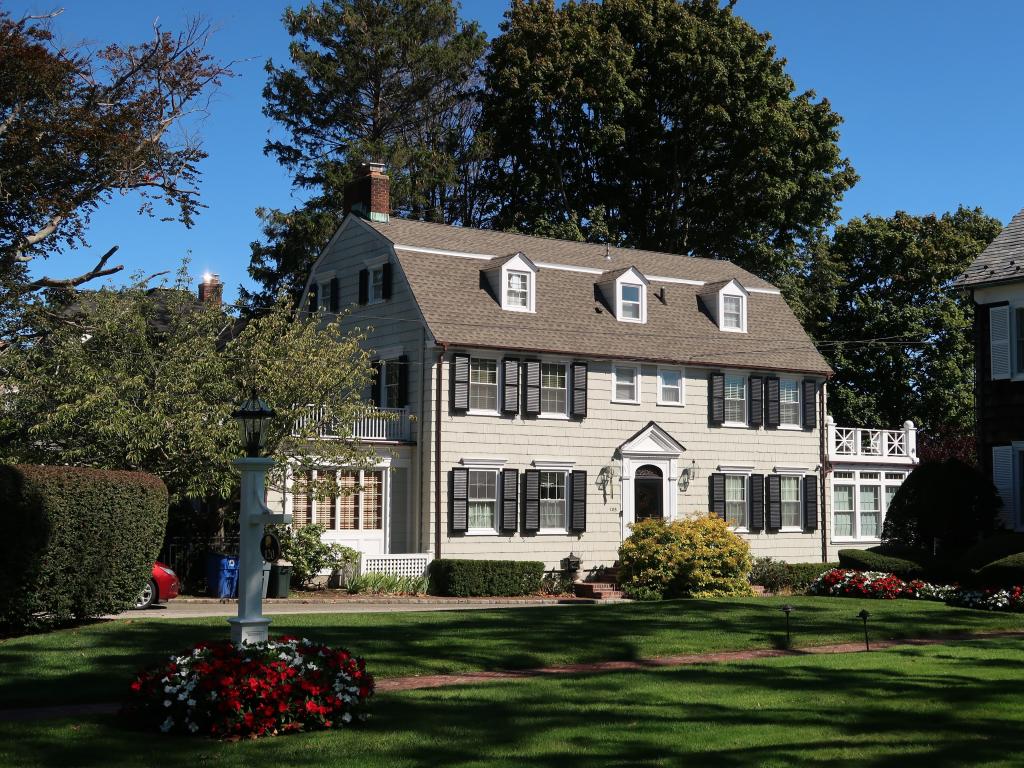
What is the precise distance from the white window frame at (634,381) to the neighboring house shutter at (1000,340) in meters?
10.0

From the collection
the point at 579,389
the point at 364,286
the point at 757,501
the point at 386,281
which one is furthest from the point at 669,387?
the point at 364,286

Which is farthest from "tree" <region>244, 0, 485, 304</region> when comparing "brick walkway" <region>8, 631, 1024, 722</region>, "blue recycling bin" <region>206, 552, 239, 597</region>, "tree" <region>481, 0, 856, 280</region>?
"brick walkway" <region>8, 631, 1024, 722</region>

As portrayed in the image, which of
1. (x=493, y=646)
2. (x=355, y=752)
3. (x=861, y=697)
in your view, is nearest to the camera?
(x=355, y=752)

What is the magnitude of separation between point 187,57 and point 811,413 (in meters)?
21.2

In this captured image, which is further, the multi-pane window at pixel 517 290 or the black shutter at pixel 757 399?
the black shutter at pixel 757 399

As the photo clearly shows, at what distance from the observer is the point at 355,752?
9.95m

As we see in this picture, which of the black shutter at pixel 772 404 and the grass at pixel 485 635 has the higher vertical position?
the black shutter at pixel 772 404

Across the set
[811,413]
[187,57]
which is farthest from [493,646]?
[811,413]

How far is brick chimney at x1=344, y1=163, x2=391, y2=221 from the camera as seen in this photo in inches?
1375

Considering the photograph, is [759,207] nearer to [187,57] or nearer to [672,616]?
[187,57]

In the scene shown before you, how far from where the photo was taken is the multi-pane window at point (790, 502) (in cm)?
3666

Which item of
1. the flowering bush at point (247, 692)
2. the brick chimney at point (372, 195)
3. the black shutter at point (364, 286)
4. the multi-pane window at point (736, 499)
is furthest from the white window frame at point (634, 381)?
the flowering bush at point (247, 692)

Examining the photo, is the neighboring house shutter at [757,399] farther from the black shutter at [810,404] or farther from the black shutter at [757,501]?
the black shutter at [810,404]

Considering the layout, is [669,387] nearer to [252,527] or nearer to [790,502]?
[790,502]
